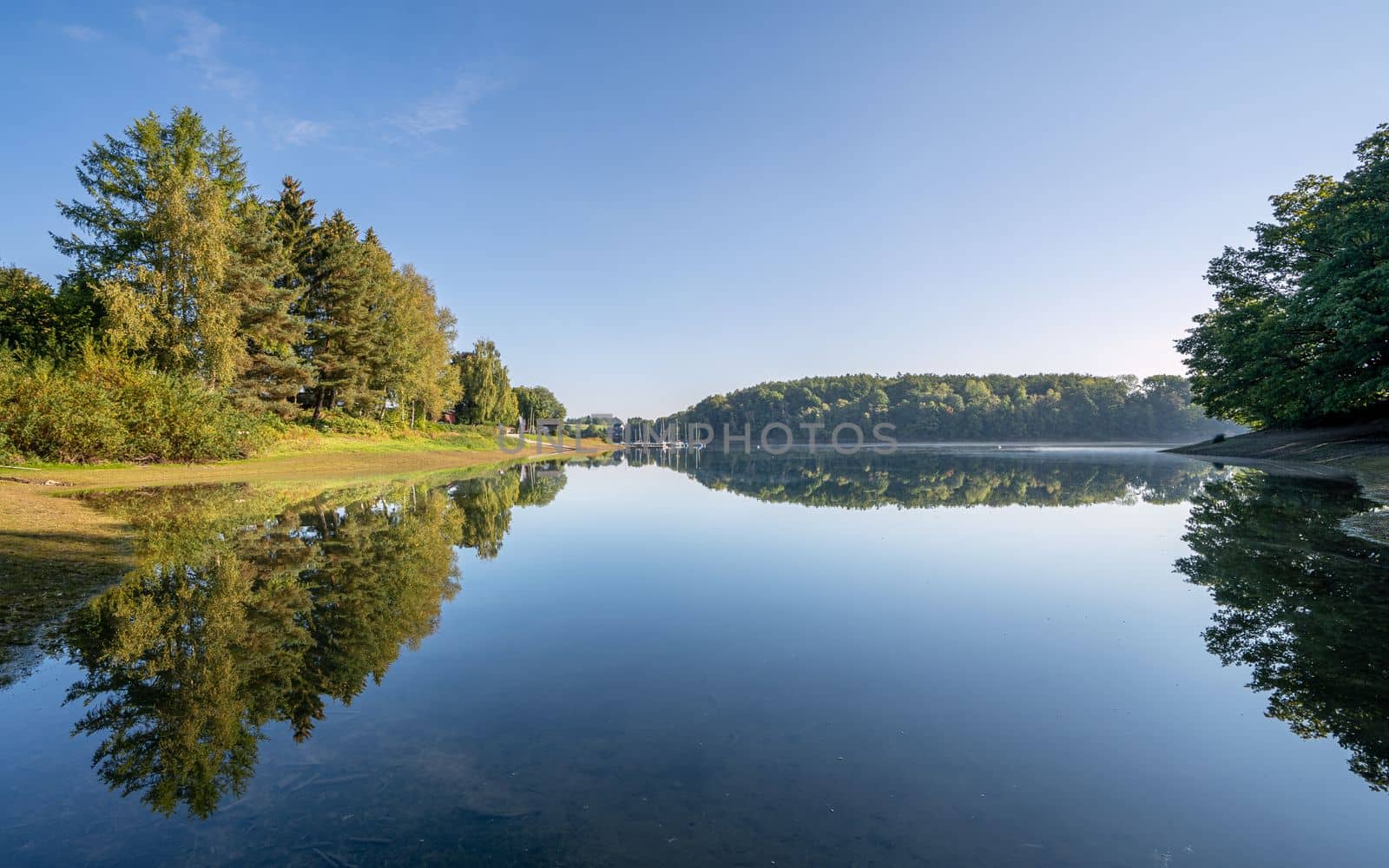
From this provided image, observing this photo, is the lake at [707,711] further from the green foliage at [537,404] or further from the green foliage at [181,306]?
the green foliage at [537,404]

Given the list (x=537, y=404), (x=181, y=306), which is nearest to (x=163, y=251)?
(x=181, y=306)

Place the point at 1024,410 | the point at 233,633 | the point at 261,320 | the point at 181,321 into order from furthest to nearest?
Answer: 1. the point at 1024,410
2. the point at 261,320
3. the point at 181,321
4. the point at 233,633

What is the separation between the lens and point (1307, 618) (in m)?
6.64

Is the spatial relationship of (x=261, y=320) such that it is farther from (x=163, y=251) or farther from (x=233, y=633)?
(x=233, y=633)

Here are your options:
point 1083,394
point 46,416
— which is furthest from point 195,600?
point 1083,394

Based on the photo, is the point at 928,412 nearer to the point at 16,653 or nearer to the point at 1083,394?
the point at 1083,394

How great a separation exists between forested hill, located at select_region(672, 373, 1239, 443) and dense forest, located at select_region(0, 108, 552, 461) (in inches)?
4083

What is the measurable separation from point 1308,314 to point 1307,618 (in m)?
34.6

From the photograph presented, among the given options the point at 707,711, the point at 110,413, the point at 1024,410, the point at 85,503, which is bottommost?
the point at 707,711

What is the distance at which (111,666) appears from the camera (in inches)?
211

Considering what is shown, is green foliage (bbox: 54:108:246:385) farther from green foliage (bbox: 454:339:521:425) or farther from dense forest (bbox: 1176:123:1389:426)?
dense forest (bbox: 1176:123:1389:426)

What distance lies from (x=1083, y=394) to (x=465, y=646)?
151 meters

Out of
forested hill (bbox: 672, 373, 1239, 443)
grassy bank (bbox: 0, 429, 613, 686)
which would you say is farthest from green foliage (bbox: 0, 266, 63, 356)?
forested hill (bbox: 672, 373, 1239, 443)

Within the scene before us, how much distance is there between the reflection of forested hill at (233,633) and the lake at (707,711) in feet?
0.12
